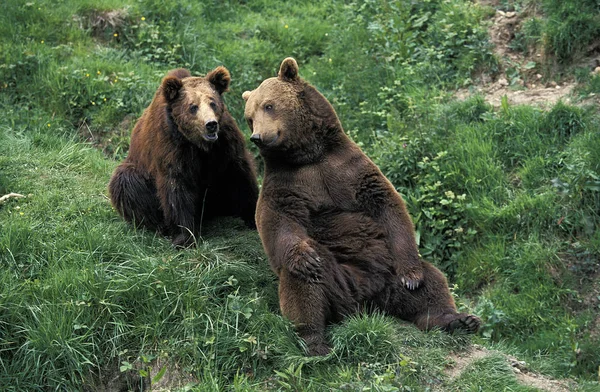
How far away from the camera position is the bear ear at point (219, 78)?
7832 mm

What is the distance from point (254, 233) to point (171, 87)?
143cm

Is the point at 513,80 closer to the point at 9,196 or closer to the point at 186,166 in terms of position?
the point at 186,166

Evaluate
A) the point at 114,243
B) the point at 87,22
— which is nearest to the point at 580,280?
the point at 114,243

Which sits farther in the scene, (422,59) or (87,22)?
(87,22)

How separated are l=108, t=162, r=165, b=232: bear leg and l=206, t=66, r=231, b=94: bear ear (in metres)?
1.00

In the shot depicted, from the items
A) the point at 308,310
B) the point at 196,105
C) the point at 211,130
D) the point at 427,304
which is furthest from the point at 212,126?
the point at 427,304

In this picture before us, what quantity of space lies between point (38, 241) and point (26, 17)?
5.18 metres

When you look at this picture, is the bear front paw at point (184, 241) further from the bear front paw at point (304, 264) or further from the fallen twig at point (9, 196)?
the fallen twig at point (9, 196)

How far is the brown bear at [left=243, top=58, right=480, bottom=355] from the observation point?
6.18 meters

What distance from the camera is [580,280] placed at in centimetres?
841

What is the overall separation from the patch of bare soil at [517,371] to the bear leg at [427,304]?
7.2 inches

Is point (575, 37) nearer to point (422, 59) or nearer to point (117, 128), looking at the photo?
point (422, 59)

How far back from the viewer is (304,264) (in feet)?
20.0

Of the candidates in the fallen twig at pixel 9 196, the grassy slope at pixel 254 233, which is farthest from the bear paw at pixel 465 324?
the fallen twig at pixel 9 196
